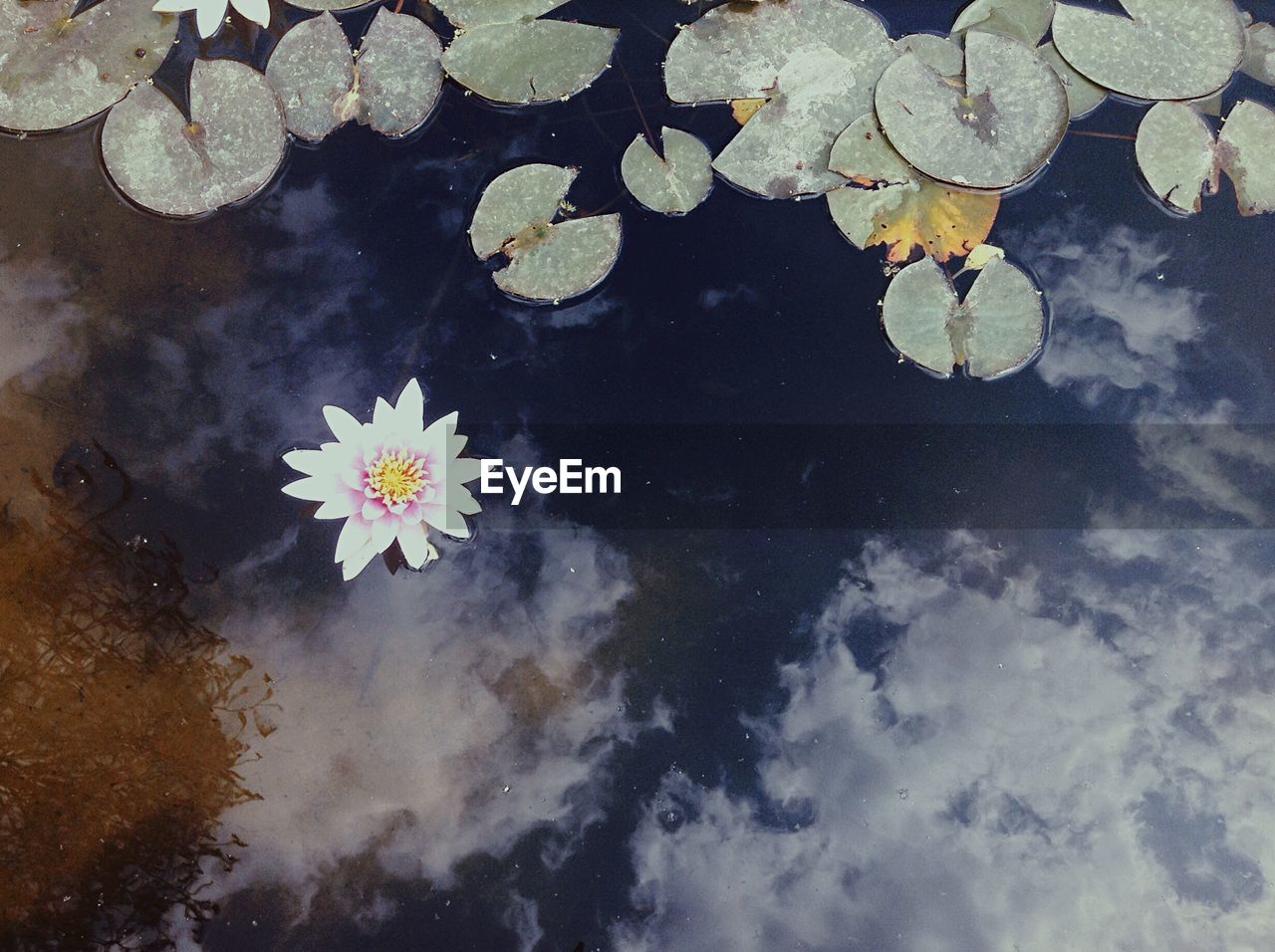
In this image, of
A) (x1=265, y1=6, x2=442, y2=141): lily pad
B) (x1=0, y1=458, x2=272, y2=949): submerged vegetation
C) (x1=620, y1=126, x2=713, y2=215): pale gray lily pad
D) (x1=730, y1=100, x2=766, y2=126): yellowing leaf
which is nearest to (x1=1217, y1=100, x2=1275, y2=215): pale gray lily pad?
(x1=730, y1=100, x2=766, y2=126): yellowing leaf

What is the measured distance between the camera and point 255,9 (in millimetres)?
2307

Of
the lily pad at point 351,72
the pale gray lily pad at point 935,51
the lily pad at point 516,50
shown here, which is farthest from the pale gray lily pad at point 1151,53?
the lily pad at point 351,72

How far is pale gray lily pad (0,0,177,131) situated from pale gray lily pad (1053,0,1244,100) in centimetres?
273

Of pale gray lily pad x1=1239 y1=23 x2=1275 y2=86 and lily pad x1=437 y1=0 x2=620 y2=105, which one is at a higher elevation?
lily pad x1=437 y1=0 x2=620 y2=105

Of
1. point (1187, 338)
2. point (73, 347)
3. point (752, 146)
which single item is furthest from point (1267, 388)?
point (73, 347)

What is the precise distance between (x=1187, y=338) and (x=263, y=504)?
2.73m

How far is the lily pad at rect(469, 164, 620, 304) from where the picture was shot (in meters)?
2.20

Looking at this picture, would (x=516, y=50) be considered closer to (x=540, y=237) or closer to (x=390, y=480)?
(x=540, y=237)

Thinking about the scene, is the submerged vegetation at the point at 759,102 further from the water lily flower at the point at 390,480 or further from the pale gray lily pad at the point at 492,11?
the water lily flower at the point at 390,480

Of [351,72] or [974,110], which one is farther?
[351,72]

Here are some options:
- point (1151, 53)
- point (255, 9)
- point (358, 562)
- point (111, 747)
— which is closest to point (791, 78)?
point (1151, 53)

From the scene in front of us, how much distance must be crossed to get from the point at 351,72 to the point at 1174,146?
2.41 m

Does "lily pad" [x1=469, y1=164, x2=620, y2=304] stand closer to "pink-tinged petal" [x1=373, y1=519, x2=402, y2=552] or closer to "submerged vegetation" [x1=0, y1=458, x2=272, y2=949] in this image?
"pink-tinged petal" [x1=373, y1=519, x2=402, y2=552]

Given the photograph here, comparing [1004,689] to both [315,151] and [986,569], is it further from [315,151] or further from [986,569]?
[315,151]
